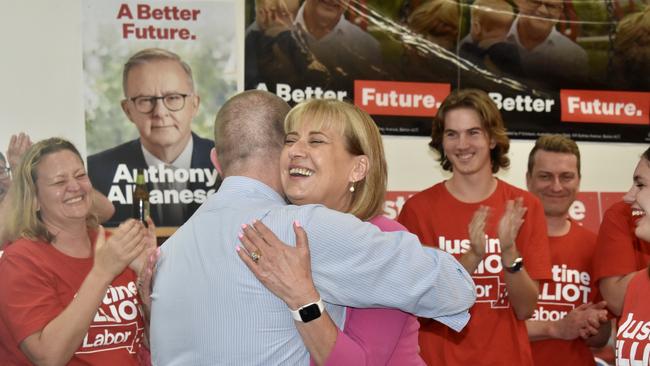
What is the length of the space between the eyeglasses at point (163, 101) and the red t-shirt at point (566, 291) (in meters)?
1.85

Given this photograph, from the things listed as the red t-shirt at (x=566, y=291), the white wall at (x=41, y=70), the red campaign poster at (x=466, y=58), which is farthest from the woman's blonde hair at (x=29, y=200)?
the red t-shirt at (x=566, y=291)

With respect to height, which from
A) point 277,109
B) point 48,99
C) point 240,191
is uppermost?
point 48,99

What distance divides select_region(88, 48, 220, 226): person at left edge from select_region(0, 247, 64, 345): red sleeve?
103 cm

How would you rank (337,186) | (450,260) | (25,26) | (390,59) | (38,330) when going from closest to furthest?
(450,260) < (337,186) < (38,330) < (25,26) < (390,59)

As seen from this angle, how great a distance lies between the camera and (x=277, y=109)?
2176 millimetres

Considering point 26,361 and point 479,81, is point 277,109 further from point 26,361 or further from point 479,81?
point 479,81

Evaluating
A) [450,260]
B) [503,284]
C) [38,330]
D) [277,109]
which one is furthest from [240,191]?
[503,284]

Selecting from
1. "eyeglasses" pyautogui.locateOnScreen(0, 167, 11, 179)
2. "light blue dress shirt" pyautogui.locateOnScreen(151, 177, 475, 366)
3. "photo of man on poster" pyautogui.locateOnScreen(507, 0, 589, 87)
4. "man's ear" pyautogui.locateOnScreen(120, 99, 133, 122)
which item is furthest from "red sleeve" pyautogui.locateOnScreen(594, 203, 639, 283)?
"eyeglasses" pyautogui.locateOnScreen(0, 167, 11, 179)

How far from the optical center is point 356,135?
216 centimetres

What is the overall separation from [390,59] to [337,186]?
92.2 inches

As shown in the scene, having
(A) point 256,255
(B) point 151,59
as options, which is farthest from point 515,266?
(B) point 151,59

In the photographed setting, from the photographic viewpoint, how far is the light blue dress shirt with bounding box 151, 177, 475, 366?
72.7 inches

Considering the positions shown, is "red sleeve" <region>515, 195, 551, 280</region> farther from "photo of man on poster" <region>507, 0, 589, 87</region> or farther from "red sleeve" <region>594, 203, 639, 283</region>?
"photo of man on poster" <region>507, 0, 589, 87</region>

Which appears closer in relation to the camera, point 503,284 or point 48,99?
point 503,284
